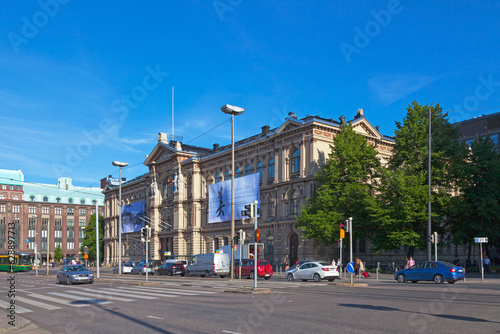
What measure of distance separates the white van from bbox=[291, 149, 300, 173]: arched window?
42.0 feet

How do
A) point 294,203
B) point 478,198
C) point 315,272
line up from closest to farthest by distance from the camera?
1. point 315,272
2. point 478,198
3. point 294,203

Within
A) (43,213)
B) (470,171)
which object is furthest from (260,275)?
(43,213)

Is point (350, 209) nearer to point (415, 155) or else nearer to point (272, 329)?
point (415, 155)

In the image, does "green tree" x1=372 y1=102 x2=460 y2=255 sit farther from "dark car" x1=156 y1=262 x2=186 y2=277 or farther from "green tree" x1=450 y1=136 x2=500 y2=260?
"dark car" x1=156 y1=262 x2=186 y2=277

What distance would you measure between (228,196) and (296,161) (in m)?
12.5

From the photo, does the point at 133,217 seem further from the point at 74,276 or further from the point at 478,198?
the point at 478,198

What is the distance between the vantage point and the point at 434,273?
30.0 meters

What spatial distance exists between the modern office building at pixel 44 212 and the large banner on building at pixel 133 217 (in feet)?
129

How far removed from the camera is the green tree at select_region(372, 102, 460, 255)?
41031 mm

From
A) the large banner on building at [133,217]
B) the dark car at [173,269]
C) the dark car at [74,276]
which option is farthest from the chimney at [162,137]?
the dark car at [74,276]

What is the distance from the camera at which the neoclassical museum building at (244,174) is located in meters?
51.7

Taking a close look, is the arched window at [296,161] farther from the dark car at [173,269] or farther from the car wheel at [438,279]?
the car wheel at [438,279]

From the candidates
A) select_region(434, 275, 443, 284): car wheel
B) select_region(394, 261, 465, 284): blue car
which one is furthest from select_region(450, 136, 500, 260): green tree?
select_region(434, 275, 443, 284): car wheel

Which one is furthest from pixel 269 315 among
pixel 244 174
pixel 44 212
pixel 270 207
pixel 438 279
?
pixel 44 212
